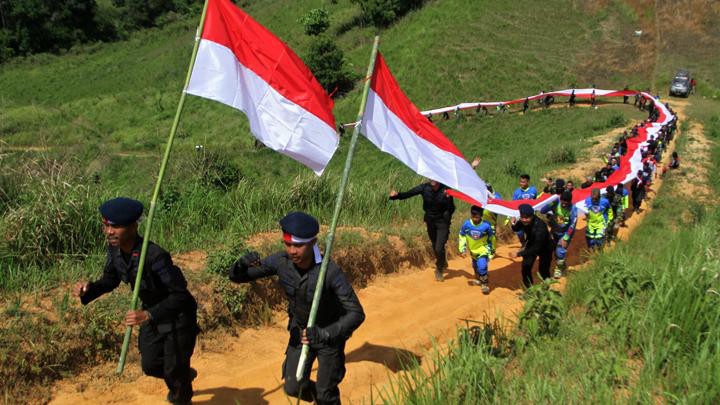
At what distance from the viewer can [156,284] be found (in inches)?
167

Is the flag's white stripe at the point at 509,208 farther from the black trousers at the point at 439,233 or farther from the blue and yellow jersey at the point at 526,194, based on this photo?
the black trousers at the point at 439,233

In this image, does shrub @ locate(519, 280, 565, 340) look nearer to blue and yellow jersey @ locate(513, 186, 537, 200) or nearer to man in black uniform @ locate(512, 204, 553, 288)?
man in black uniform @ locate(512, 204, 553, 288)

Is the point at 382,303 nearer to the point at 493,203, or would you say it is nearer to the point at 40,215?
the point at 493,203

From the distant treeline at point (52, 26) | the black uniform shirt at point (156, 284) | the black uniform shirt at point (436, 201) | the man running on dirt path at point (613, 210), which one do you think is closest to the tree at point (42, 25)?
the distant treeline at point (52, 26)

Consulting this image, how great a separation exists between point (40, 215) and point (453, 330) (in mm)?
5376

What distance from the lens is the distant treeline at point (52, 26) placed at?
67312 mm

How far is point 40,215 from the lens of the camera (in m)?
6.54

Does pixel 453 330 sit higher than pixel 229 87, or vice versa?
pixel 229 87

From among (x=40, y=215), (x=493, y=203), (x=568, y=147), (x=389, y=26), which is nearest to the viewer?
(x=40, y=215)

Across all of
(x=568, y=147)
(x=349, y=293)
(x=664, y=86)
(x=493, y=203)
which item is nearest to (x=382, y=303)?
(x=493, y=203)

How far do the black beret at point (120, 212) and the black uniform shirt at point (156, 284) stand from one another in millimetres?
313

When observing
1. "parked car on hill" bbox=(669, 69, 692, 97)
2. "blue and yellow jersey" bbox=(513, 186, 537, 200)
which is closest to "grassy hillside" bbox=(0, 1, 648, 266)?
"blue and yellow jersey" bbox=(513, 186, 537, 200)

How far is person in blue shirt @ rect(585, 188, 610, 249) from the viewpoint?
10.1m

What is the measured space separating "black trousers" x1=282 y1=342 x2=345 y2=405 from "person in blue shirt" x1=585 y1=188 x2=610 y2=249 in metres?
7.38
